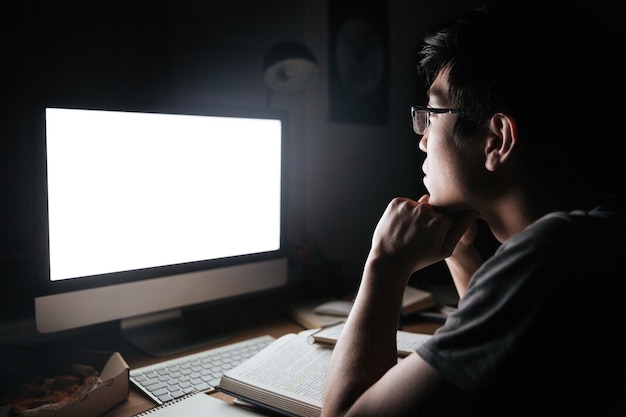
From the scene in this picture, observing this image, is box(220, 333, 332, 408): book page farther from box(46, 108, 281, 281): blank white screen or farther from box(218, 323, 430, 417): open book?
box(46, 108, 281, 281): blank white screen

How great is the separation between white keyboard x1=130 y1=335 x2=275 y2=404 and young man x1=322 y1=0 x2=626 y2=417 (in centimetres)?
28

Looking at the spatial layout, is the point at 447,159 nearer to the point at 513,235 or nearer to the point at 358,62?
the point at 513,235

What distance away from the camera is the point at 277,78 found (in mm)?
1400

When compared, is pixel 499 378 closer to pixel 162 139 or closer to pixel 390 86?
pixel 162 139

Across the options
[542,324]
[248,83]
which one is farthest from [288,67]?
[542,324]

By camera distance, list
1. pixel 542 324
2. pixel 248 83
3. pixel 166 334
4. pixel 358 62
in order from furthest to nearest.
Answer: pixel 358 62 < pixel 248 83 < pixel 166 334 < pixel 542 324

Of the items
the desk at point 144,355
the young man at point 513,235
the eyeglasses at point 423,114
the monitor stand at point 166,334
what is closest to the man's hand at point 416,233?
the young man at point 513,235

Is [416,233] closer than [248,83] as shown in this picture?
Yes

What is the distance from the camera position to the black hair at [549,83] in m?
0.71

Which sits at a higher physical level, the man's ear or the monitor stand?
the man's ear

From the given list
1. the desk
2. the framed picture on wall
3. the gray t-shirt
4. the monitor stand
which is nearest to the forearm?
the gray t-shirt

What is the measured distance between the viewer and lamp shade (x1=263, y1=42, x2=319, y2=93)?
1344 millimetres

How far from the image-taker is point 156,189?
3.43 feet

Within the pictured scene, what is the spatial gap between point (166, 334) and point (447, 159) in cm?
74
